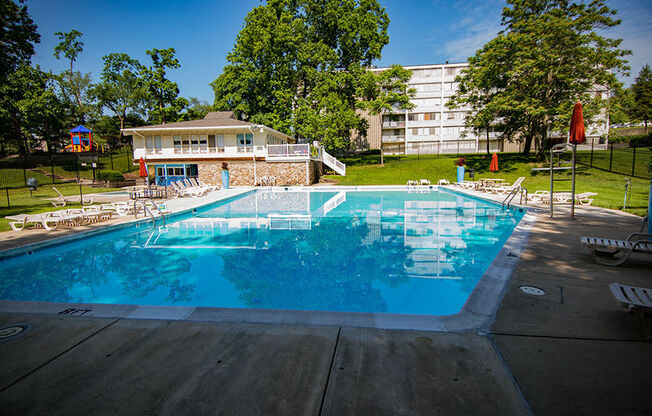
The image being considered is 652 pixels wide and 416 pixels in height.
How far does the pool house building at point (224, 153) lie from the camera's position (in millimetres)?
27297

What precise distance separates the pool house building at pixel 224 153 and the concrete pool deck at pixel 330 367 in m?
23.9

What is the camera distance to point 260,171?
28.1 meters

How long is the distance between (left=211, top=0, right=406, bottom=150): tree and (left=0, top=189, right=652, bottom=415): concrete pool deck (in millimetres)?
29680

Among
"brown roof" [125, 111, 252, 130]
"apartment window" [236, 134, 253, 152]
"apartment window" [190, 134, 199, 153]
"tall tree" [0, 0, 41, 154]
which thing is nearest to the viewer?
"brown roof" [125, 111, 252, 130]

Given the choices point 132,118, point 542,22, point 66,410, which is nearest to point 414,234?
point 66,410

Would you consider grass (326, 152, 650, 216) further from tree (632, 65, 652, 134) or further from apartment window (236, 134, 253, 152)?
tree (632, 65, 652, 134)

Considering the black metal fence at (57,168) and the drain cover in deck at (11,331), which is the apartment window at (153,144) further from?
the drain cover in deck at (11,331)

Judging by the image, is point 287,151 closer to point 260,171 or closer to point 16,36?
point 260,171

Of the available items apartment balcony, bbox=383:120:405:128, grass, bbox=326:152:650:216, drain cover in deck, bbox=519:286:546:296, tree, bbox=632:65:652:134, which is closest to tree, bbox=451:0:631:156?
grass, bbox=326:152:650:216

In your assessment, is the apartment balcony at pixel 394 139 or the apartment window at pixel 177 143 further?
the apartment balcony at pixel 394 139

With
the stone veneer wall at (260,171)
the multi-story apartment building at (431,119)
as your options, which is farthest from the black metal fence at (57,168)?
the multi-story apartment building at (431,119)

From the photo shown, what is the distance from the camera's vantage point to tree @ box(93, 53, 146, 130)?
4547cm

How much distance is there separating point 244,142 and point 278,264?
23.2 m

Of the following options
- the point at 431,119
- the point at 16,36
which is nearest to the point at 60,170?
the point at 16,36
